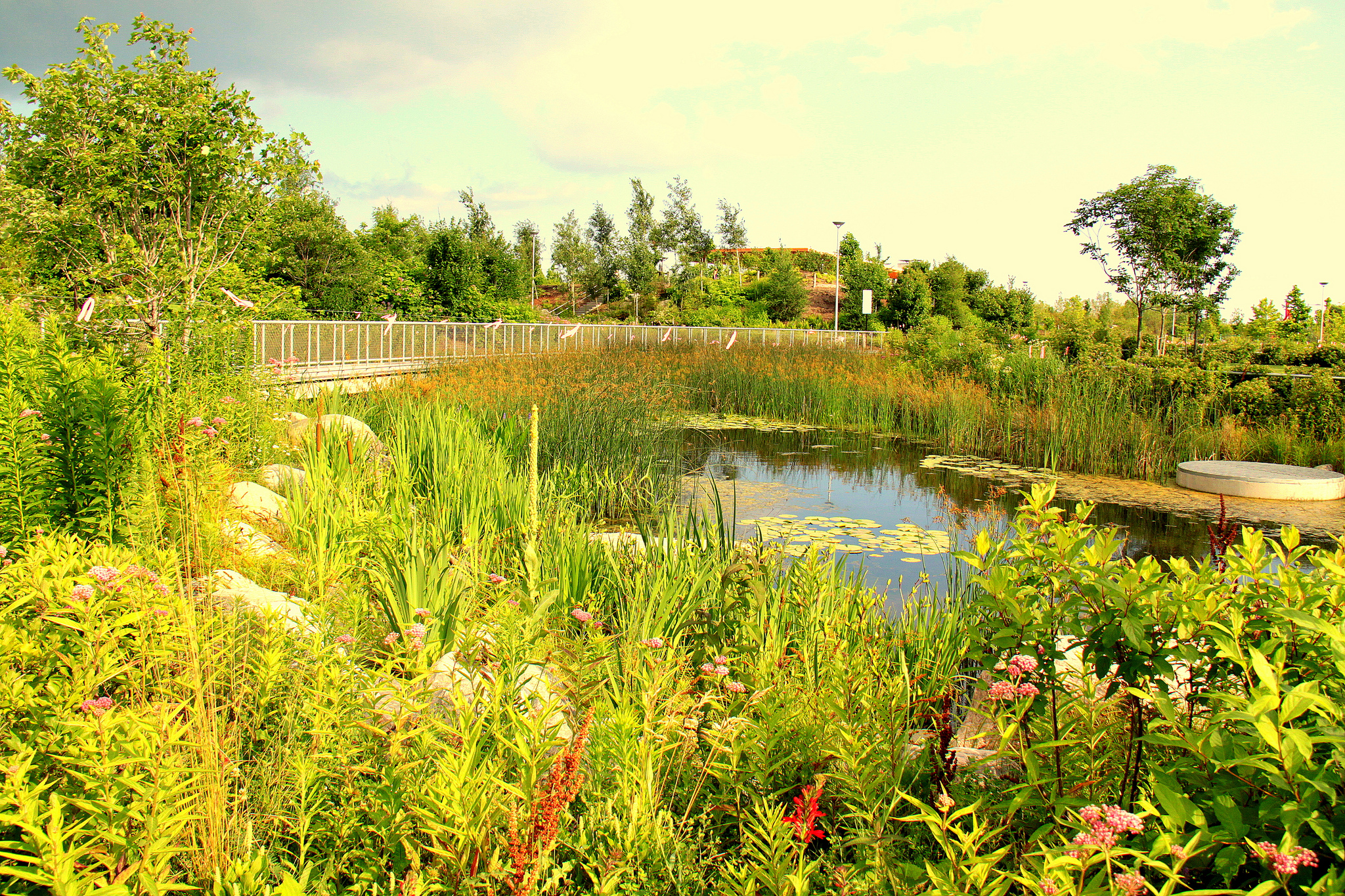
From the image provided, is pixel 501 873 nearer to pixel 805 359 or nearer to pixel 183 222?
pixel 183 222

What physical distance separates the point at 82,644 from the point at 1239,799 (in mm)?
2259

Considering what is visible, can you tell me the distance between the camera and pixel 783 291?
42.2 metres

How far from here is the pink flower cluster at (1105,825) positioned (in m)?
1.13

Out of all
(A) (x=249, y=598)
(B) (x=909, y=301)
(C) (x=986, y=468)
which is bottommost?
(C) (x=986, y=468)

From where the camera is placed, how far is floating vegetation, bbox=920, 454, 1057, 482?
9031 millimetres

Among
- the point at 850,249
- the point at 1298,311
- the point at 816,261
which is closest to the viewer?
the point at 1298,311

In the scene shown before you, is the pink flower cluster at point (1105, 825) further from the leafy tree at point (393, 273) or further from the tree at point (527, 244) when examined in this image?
the tree at point (527, 244)

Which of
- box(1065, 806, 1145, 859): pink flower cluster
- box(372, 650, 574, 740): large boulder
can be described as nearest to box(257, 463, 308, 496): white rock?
box(372, 650, 574, 740): large boulder

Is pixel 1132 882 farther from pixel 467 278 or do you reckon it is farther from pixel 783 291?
pixel 783 291

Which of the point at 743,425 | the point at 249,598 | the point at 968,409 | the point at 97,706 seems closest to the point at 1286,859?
the point at 97,706

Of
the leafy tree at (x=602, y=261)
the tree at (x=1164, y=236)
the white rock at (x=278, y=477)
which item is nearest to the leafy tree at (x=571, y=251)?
the leafy tree at (x=602, y=261)

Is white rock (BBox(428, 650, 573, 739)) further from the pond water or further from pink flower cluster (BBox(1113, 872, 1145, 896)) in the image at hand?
the pond water

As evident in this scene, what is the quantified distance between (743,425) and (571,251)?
34.1 m

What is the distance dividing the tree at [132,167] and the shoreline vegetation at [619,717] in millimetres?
4775
